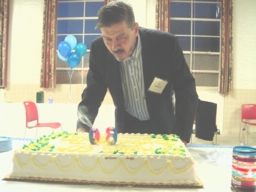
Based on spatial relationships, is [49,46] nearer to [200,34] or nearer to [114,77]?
[200,34]

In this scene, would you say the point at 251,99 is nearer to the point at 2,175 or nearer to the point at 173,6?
the point at 173,6

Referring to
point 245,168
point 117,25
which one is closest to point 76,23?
point 117,25

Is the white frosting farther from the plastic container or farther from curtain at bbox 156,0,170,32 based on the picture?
curtain at bbox 156,0,170,32

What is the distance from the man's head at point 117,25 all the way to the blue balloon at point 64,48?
343 cm

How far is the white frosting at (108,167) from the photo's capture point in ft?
3.06

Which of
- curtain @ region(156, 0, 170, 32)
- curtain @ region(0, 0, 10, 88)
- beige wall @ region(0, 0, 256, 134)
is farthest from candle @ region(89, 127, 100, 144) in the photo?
curtain @ region(0, 0, 10, 88)

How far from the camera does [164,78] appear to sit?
1527 millimetres

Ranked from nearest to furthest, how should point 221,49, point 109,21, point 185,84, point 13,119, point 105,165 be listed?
1. point 105,165
2. point 109,21
3. point 185,84
4. point 13,119
5. point 221,49

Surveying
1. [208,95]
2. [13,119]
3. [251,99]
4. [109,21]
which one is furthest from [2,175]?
[251,99]

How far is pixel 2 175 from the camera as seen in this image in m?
0.99

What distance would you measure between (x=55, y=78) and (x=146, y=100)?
4.01 m

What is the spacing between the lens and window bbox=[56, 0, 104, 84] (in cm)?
539

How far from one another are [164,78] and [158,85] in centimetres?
7

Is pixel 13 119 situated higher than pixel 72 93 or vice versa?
pixel 72 93
